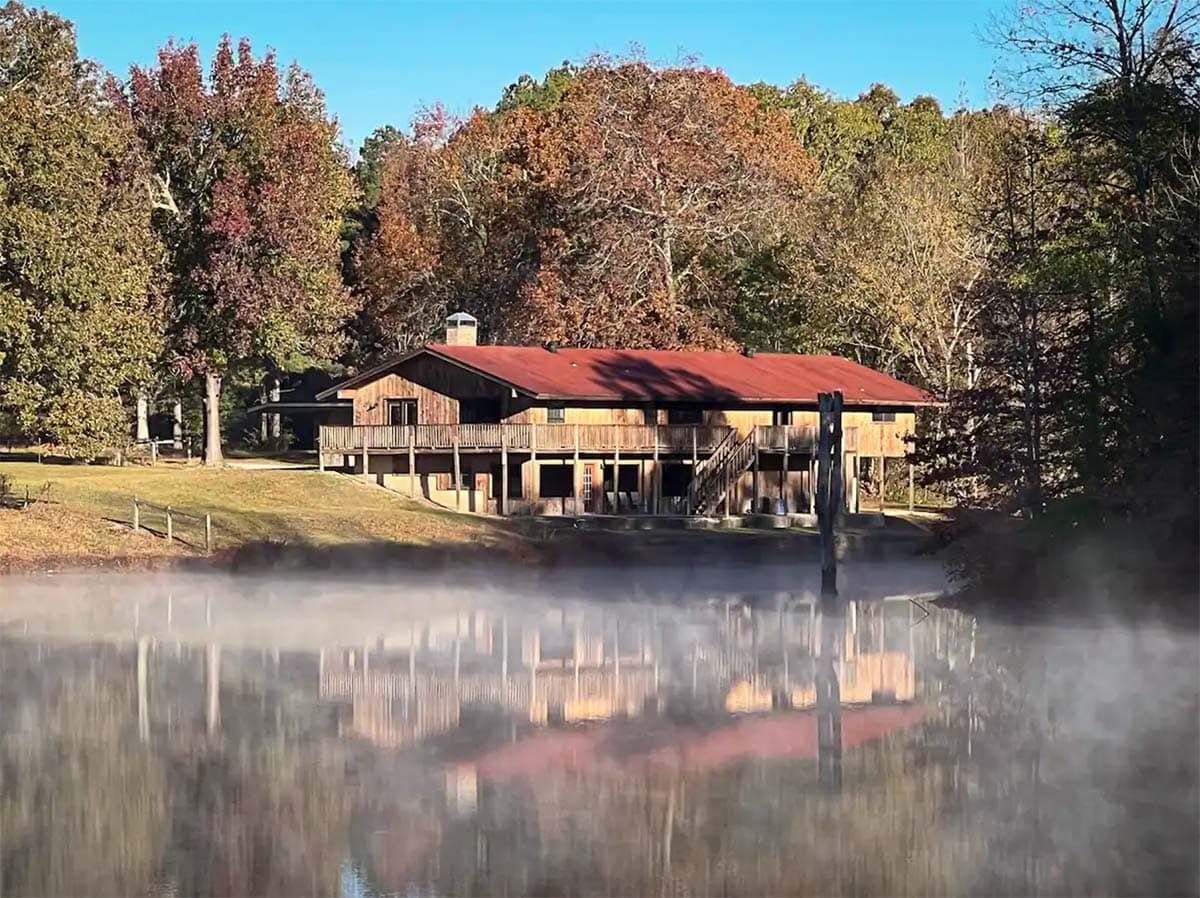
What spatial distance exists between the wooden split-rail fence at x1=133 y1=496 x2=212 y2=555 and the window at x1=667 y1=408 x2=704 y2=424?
16.3 metres

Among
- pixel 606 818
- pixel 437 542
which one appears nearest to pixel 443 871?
pixel 606 818

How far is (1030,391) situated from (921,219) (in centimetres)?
3518

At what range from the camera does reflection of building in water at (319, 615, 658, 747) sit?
20511mm

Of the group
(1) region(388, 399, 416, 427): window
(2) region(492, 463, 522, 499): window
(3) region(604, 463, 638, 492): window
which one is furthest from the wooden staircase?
(1) region(388, 399, 416, 427): window

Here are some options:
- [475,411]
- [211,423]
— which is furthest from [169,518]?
[211,423]

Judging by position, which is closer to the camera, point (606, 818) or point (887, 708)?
point (606, 818)

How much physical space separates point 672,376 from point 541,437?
588 centimetres

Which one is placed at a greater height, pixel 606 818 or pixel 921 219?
pixel 921 219

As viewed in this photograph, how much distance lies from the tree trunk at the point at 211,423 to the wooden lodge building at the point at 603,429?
21.9ft

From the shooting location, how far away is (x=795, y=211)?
6938 centimetres

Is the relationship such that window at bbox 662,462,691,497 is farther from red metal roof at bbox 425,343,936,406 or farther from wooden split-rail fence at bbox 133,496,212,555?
wooden split-rail fence at bbox 133,496,212,555

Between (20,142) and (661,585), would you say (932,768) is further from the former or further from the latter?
(20,142)

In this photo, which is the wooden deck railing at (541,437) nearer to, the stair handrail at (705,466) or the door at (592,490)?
the stair handrail at (705,466)

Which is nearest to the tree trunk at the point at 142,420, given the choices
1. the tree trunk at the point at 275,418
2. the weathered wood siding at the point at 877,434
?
the tree trunk at the point at 275,418
